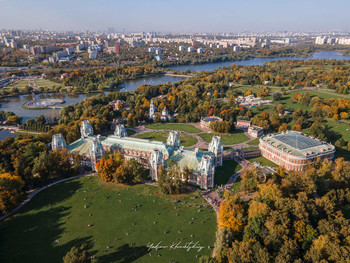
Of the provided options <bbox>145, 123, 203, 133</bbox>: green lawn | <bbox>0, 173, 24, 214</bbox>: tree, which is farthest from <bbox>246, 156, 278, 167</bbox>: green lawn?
<bbox>0, 173, 24, 214</bbox>: tree

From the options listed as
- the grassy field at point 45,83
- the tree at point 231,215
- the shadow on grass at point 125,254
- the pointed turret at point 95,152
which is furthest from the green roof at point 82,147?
the grassy field at point 45,83

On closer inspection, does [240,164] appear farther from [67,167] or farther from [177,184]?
[67,167]

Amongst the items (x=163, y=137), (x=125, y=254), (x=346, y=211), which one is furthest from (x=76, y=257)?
(x=163, y=137)

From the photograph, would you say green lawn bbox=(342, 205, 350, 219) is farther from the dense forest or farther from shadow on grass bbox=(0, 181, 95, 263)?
Result: shadow on grass bbox=(0, 181, 95, 263)

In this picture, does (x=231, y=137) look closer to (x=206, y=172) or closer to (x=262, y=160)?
(x=262, y=160)

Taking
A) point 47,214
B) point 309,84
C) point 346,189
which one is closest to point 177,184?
point 47,214

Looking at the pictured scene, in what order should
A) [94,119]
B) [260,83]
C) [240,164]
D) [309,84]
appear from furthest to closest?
[260,83] → [309,84] → [94,119] → [240,164]
